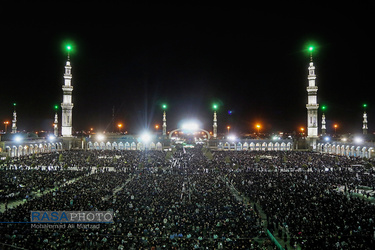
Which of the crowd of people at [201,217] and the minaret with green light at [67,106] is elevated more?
the minaret with green light at [67,106]

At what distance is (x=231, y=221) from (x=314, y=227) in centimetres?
392

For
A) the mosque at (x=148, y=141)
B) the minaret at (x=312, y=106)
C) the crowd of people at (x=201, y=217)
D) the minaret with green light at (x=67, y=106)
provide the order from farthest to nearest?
the minaret at (x=312, y=106)
the minaret with green light at (x=67, y=106)
the mosque at (x=148, y=141)
the crowd of people at (x=201, y=217)

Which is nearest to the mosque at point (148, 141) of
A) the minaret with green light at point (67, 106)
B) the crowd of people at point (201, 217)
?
the minaret with green light at point (67, 106)

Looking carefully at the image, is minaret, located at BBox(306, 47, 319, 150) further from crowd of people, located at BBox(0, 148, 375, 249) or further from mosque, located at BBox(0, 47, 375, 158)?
crowd of people, located at BBox(0, 148, 375, 249)

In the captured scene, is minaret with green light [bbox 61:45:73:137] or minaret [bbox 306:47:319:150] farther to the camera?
minaret [bbox 306:47:319:150]

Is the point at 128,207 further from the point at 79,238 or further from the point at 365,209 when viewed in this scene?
the point at 365,209

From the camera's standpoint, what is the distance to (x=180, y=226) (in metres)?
13.3

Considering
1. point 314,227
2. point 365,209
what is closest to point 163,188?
point 314,227

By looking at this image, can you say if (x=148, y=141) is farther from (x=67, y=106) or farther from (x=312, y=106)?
(x=312, y=106)

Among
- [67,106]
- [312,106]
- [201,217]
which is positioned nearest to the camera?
[201,217]

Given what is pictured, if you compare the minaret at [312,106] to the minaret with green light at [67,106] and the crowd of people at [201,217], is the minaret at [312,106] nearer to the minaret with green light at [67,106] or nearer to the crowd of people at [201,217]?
the crowd of people at [201,217]

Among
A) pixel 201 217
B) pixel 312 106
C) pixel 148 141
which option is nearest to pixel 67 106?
pixel 148 141

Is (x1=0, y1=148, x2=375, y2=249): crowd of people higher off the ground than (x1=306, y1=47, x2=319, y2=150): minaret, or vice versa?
(x1=306, y1=47, x2=319, y2=150): minaret

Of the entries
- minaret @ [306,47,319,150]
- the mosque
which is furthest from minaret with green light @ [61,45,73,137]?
minaret @ [306,47,319,150]
